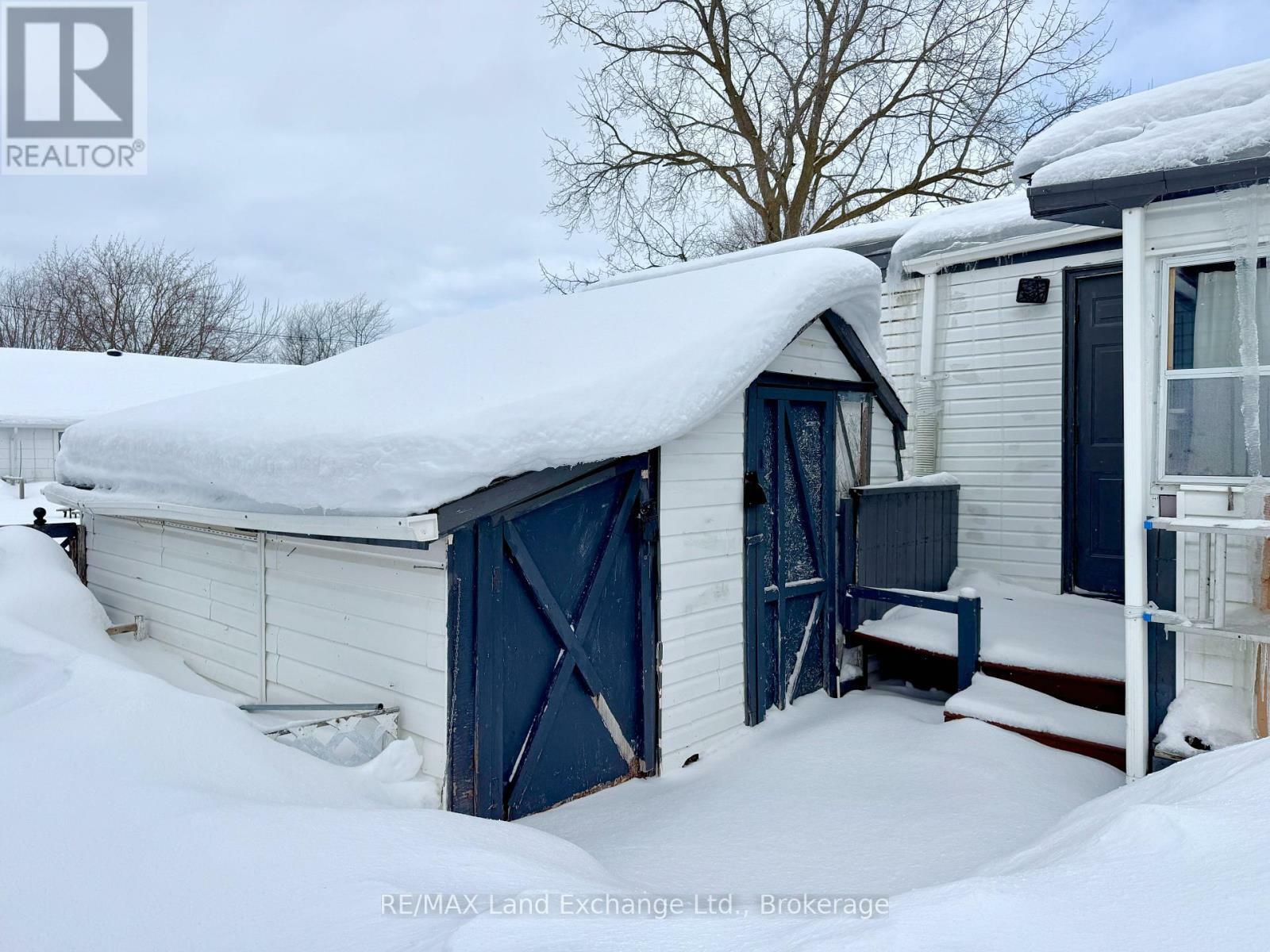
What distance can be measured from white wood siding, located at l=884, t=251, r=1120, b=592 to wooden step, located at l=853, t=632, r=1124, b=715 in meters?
1.52

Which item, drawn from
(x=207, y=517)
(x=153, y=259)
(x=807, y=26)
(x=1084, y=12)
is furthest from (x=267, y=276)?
(x=207, y=517)

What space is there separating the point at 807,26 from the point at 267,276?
24946 millimetres

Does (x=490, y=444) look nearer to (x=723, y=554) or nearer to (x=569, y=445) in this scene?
(x=569, y=445)

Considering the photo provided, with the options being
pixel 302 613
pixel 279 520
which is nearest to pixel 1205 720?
pixel 279 520

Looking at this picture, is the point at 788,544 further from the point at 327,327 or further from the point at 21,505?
the point at 327,327

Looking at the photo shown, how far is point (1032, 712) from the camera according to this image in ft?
15.7

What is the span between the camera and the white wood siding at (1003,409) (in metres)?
7.05

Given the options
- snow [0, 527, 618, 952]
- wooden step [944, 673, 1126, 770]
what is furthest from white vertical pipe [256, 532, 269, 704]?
wooden step [944, 673, 1126, 770]

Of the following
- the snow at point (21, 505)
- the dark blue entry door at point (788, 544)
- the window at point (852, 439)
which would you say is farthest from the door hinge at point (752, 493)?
the snow at point (21, 505)

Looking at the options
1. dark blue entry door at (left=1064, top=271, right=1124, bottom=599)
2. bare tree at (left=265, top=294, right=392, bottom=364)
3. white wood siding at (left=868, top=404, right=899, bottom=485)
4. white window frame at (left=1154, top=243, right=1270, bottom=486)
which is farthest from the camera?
bare tree at (left=265, top=294, right=392, bottom=364)

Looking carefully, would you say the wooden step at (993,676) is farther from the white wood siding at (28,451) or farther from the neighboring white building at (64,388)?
the white wood siding at (28,451)

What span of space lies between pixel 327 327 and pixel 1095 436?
121ft

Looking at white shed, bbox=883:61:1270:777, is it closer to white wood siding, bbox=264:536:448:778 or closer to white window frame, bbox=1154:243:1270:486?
white window frame, bbox=1154:243:1270:486

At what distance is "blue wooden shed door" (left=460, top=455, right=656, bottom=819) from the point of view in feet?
12.5
